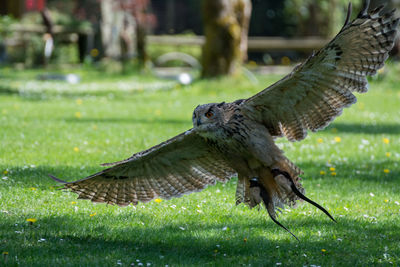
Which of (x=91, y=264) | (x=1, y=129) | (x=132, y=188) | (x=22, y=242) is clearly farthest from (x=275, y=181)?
(x=1, y=129)

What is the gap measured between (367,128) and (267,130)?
6521mm

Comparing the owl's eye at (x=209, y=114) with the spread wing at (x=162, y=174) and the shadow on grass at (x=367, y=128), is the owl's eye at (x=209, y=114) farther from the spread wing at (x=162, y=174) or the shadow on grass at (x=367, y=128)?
the shadow on grass at (x=367, y=128)

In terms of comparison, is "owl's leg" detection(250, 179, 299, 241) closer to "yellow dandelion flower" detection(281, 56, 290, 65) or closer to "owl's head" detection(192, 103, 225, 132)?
"owl's head" detection(192, 103, 225, 132)

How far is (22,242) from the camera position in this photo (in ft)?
15.3

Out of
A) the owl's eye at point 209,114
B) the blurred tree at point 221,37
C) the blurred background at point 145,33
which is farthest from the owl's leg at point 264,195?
the blurred background at point 145,33

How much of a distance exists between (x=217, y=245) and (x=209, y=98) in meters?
9.85

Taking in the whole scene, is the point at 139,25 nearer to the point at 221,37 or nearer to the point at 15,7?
the point at 221,37

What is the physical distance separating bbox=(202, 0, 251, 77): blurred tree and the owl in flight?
1134 cm

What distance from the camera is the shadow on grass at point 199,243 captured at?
4.53m

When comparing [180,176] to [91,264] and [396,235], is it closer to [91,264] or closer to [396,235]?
[91,264]

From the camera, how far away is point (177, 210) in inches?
229

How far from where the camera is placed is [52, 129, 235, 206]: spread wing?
16.2ft

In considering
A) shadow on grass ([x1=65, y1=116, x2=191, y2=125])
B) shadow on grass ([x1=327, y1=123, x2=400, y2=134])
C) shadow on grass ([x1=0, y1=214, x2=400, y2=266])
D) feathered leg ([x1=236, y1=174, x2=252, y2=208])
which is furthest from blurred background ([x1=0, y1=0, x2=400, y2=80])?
feathered leg ([x1=236, y1=174, x2=252, y2=208])

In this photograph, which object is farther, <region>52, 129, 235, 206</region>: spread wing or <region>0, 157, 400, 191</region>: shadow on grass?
<region>0, 157, 400, 191</region>: shadow on grass
